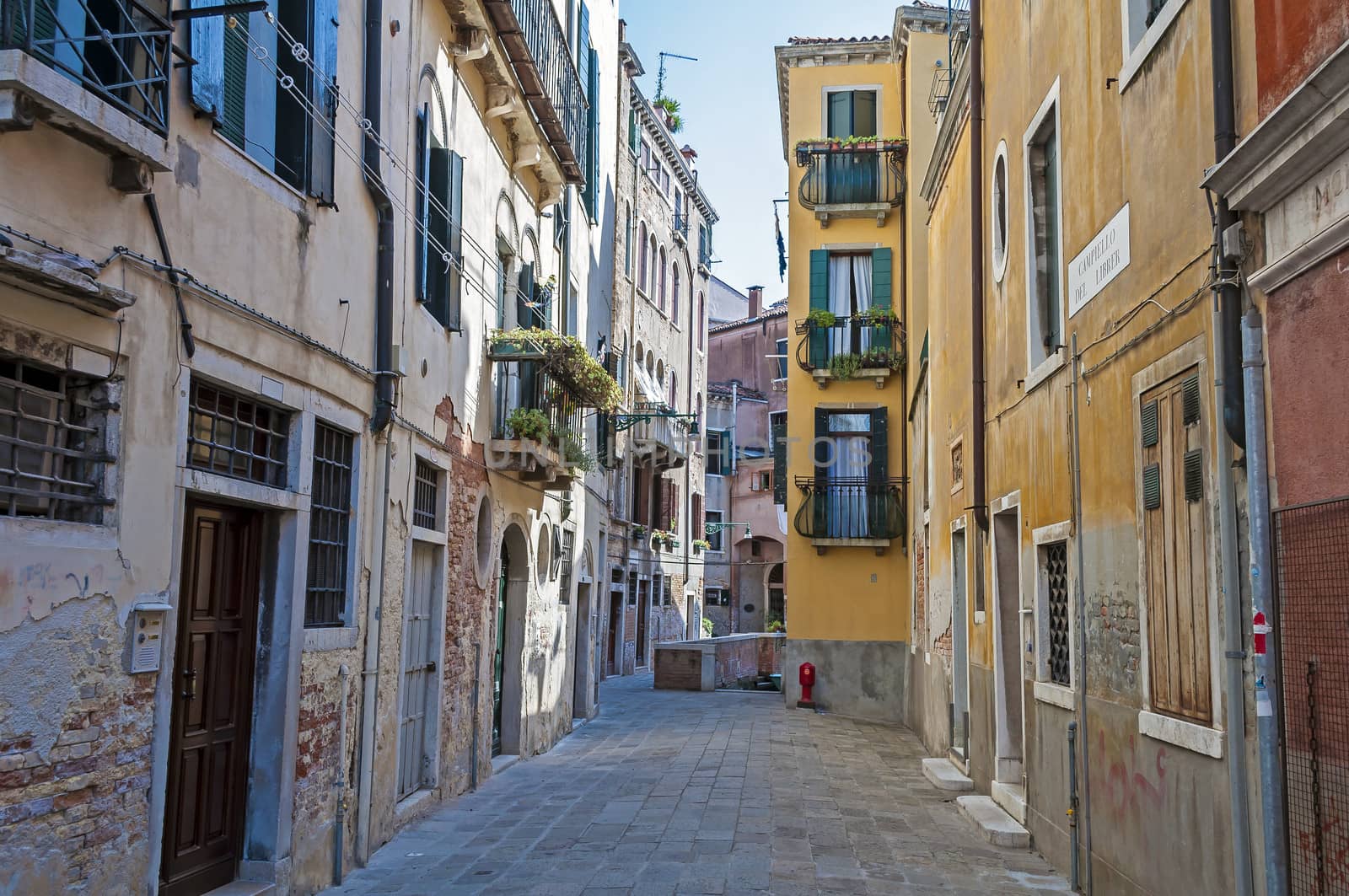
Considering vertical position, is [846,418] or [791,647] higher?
[846,418]

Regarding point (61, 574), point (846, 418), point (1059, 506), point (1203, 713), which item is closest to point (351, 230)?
point (61, 574)

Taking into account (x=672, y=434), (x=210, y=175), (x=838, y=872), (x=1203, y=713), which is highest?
(x=672, y=434)

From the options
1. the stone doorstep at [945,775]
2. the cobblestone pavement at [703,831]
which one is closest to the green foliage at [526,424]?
the cobblestone pavement at [703,831]

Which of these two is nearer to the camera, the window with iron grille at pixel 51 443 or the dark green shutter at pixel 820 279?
the window with iron grille at pixel 51 443

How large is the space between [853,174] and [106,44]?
1679cm

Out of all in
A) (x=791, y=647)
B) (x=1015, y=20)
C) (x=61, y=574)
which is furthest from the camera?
(x=791, y=647)

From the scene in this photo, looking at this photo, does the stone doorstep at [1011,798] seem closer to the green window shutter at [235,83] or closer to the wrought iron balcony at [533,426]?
the wrought iron balcony at [533,426]

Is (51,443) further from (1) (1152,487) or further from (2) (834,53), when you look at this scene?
(2) (834,53)

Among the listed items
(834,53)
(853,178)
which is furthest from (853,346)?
(834,53)

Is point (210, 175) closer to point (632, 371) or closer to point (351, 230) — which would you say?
point (351, 230)

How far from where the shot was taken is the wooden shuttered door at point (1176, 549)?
5367mm

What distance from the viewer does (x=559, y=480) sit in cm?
1343

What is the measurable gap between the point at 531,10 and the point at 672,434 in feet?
59.6

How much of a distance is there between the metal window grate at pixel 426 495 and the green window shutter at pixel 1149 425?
5.24 meters
